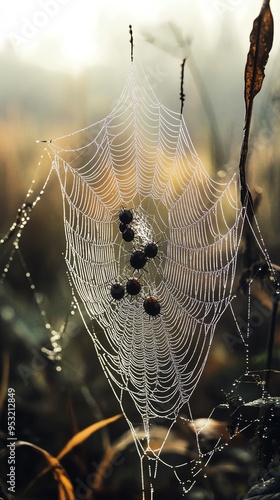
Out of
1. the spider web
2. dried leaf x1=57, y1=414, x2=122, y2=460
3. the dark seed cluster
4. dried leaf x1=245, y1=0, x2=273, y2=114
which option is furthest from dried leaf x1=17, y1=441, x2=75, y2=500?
dried leaf x1=245, y1=0, x2=273, y2=114

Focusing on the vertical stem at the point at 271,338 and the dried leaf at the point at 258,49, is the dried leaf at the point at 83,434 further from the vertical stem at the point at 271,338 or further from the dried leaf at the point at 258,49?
the dried leaf at the point at 258,49

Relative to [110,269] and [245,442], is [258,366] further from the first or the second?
[110,269]

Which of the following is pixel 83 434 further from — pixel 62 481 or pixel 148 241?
pixel 148 241

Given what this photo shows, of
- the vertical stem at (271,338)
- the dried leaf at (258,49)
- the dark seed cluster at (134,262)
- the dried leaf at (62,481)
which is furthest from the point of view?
the dark seed cluster at (134,262)

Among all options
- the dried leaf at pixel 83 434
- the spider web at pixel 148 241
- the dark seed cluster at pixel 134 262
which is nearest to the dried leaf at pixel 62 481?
the dried leaf at pixel 83 434

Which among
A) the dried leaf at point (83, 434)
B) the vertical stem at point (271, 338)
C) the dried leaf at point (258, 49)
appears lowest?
the dried leaf at point (83, 434)
